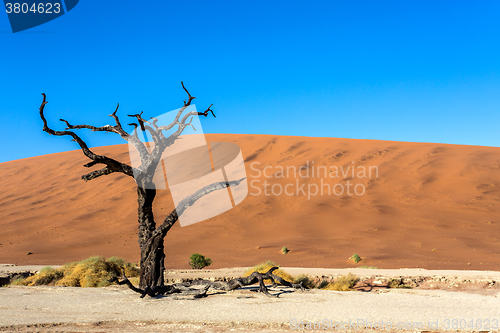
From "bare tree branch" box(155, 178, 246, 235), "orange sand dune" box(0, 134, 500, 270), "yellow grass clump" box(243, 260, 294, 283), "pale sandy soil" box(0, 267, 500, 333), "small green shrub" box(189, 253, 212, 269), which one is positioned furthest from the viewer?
"orange sand dune" box(0, 134, 500, 270)

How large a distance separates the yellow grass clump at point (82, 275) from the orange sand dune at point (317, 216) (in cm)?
582

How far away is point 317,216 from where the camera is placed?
28.1m

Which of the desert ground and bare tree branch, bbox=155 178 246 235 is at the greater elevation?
bare tree branch, bbox=155 178 246 235

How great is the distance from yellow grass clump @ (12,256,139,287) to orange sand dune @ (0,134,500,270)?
582 cm

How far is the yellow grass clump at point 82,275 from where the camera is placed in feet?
36.2

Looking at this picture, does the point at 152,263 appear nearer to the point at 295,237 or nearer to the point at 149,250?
the point at 149,250

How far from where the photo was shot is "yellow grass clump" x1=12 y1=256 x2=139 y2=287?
1103 cm

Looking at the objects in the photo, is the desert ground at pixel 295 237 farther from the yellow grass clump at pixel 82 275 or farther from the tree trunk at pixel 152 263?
the yellow grass clump at pixel 82 275

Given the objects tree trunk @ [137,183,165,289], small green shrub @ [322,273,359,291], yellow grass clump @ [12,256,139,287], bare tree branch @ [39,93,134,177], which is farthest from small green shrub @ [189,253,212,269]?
bare tree branch @ [39,93,134,177]

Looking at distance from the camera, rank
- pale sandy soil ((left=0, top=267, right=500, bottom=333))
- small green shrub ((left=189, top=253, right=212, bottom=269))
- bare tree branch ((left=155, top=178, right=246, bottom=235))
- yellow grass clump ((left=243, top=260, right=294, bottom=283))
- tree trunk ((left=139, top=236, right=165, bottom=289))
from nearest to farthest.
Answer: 1. pale sandy soil ((left=0, top=267, right=500, bottom=333))
2. bare tree branch ((left=155, top=178, right=246, bottom=235))
3. tree trunk ((left=139, top=236, right=165, bottom=289))
4. yellow grass clump ((left=243, top=260, right=294, bottom=283))
5. small green shrub ((left=189, top=253, right=212, bottom=269))

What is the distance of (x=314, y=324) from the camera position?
5.89 meters

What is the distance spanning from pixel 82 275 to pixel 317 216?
64.4 feet

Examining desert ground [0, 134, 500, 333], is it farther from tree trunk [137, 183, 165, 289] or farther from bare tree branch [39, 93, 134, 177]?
bare tree branch [39, 93, 134, 177]

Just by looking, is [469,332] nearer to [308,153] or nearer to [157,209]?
[157,209]
